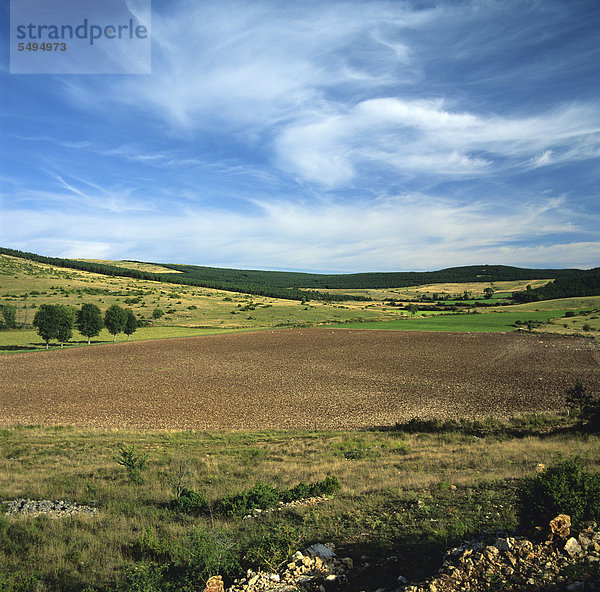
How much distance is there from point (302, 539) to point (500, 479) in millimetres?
6605

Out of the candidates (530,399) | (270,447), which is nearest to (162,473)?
(270,447)

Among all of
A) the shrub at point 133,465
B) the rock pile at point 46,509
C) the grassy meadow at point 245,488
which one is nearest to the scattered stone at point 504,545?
the grassy meadow at point 245,488

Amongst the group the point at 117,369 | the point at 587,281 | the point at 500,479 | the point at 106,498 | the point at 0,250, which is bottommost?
the point at 117,369

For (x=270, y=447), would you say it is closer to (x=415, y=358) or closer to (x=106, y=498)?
(x=106, y=498)

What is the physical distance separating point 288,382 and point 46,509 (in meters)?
25.9

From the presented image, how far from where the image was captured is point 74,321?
63688 mm

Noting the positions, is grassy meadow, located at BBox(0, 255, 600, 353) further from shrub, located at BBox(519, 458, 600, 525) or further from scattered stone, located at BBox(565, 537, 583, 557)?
scattered stone, located at BBox(565, 537, 583, 557)

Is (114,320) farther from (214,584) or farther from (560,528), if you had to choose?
(560,528)

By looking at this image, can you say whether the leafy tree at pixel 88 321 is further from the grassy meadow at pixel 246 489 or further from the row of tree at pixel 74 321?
the grassy meadow at pixel 246 489

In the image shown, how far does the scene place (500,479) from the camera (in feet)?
35.1

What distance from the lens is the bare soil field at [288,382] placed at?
80.6 feet

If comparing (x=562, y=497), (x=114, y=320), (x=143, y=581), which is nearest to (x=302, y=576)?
(x=143, y=581)

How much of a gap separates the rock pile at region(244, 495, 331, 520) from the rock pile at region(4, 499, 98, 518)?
14.2 ft

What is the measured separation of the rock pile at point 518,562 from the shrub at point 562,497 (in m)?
0.35
